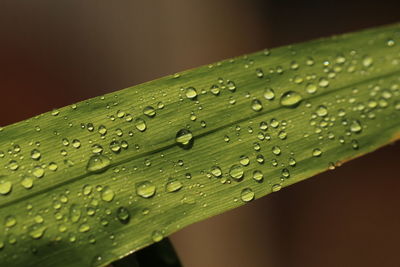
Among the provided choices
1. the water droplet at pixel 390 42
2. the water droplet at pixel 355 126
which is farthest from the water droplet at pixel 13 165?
the water droplet at pixel 390 42

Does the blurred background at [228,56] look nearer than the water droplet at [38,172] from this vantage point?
No

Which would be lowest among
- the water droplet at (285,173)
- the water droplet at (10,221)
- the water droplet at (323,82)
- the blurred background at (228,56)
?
the water droplet at (285,173)

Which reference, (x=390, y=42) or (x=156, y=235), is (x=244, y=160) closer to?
(x=156, y=235)

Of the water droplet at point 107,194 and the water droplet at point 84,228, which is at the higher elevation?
the water droplet at point 107,194

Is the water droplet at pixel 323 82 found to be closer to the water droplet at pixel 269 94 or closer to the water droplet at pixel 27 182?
the water droplet at pixel 269 94

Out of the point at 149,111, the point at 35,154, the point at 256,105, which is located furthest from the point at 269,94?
the point at 35,154

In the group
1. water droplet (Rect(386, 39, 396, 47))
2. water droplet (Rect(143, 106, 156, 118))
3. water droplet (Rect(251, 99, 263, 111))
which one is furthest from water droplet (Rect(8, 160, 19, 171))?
water droplet (Rect(386, 39, 396, 47))

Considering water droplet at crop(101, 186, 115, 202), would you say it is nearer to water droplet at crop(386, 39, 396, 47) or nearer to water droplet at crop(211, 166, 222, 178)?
water droplet at crop(211, 166, 222, 178)
